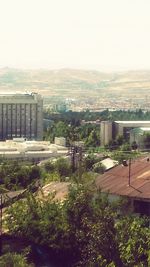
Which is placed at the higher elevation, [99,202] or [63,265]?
[99,202]

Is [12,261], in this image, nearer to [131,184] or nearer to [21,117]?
[131,184]

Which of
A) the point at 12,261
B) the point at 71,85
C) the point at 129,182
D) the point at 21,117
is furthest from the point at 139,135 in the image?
the point at 71,85

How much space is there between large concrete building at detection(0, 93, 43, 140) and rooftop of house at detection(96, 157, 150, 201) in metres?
43.5

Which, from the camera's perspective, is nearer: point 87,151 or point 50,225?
point 50,225

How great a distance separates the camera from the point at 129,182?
1797 cm

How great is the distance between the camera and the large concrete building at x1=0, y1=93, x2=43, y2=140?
213 feet

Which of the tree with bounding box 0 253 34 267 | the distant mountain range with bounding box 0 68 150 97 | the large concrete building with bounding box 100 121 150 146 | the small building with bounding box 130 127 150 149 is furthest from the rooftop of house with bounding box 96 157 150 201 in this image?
the distant mountain range with bounding box 0 68 150 97

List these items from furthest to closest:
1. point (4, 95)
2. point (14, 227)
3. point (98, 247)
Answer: point (4, 95), point (14, 227), point (98, 247)

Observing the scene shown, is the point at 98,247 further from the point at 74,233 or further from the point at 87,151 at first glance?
the point at 87,151

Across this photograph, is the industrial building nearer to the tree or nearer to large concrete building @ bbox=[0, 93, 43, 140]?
large concrete building @ bbox=[0, 93, 43, 140]

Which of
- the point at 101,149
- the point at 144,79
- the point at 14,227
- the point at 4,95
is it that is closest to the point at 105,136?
the point at 101,149

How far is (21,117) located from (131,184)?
160ft

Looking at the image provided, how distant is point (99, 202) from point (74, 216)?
1.92ft

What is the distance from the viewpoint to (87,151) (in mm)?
47031
